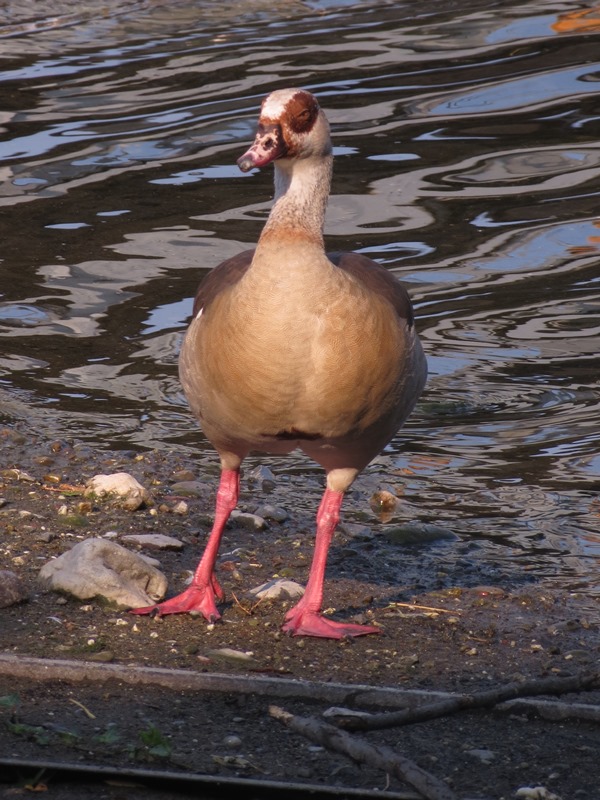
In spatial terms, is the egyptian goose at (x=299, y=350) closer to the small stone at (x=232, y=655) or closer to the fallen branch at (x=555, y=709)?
the small stone at (x=232, y=655)

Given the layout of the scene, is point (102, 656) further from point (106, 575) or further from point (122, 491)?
point (122, 491)

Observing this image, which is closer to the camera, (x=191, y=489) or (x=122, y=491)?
(x=122, y=491)

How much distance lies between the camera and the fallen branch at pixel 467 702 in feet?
12.0

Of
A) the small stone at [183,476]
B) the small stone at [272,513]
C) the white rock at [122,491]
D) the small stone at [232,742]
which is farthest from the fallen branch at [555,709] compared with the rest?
the small stone at [183,476]

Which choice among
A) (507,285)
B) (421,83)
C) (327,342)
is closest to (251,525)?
(327,342)

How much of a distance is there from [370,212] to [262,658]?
23.5 feet

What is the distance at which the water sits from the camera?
25.0ft

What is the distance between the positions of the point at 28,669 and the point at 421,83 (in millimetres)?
11759

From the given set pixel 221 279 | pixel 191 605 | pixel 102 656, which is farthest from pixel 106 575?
pixel 221 279

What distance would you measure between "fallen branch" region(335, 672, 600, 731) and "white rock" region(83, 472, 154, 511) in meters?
2.65

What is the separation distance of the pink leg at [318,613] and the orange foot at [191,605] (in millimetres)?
304

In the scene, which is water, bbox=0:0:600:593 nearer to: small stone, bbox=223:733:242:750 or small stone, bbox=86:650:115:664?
small stone, bbox=86:650:115:664

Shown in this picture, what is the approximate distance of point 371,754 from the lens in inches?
136

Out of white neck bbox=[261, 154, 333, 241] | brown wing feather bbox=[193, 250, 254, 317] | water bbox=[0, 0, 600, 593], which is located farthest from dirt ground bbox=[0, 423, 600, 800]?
white neck bbox=[261, 154, 333, 241]
